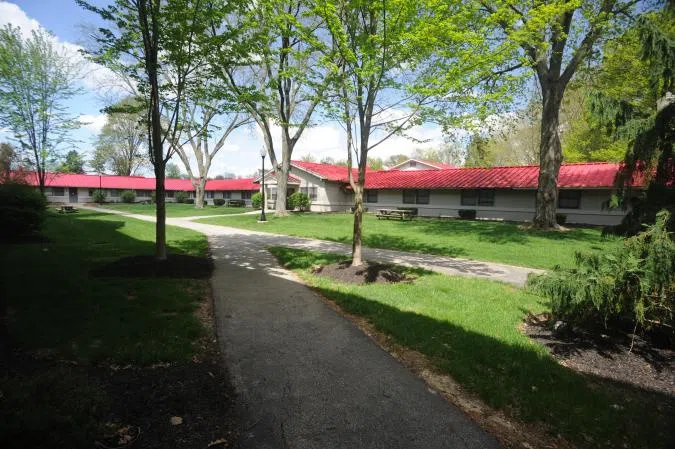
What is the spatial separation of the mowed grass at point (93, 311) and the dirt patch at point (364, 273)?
3036mm

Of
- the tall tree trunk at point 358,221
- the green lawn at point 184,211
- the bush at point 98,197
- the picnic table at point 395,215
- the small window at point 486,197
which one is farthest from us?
the bush at point 98,197

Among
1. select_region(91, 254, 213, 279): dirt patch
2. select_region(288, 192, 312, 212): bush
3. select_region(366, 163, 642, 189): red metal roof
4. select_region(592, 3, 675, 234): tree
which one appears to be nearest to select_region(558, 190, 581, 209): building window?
select_region(366, 163, 642, 189): red metal roof

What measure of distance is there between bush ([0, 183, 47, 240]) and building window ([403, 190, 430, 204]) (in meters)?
24.9

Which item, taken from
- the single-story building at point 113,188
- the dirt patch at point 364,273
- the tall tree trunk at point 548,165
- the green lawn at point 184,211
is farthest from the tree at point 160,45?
the single-story building at point 113,188

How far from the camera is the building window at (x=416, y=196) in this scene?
29331mm

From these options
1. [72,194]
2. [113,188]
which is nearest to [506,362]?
[113,188]

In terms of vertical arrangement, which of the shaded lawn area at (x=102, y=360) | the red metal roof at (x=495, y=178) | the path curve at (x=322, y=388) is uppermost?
the red metal roof at (x=495, y=178)

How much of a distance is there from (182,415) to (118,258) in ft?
25.4

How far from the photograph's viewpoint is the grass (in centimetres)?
254

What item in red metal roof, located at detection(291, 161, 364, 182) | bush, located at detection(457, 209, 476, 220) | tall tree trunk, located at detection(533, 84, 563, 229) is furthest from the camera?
red metal roof, located at detection(291, 161, 364, 182)

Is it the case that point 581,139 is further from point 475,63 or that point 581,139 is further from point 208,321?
point 208,321

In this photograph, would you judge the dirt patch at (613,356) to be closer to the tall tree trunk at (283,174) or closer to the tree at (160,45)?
the tree at (160,45)

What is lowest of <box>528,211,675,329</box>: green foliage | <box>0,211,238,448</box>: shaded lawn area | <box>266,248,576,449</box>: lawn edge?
<box>266,248,576,449</box>: lawn edge

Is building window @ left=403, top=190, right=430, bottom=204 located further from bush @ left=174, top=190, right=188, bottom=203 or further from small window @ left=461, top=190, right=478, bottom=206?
bush @ left=174, top=190, right=188, bottom=203
